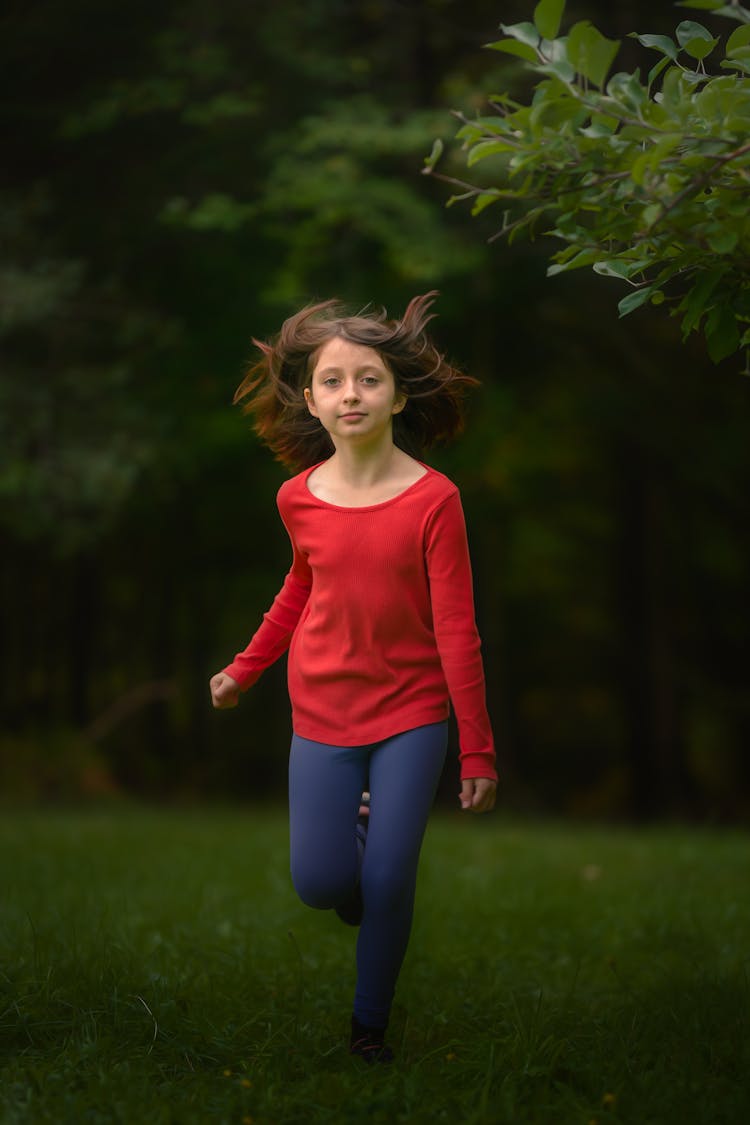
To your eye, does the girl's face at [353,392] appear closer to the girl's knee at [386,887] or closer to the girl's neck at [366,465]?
the girl's neck at [366,465]

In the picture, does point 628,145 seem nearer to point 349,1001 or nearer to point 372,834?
point 372,834

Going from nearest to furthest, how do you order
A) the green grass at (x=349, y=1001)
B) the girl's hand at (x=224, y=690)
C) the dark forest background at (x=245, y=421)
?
1. the green grass at (x=349, y=1001)
2. the girl's hand at (x=224, y=690)
3. the dark forest background at (x=245, y=421)

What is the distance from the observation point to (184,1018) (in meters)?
3.46

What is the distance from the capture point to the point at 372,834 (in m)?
3.25

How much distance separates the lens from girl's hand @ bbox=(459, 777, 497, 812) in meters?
3.12

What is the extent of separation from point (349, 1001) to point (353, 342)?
214 cm

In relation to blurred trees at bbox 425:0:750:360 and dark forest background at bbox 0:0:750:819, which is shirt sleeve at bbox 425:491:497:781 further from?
dark forest background at bbox 0:0:750:819

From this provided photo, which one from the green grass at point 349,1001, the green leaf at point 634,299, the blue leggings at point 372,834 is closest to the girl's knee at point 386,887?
the blue leggings at point 372,834

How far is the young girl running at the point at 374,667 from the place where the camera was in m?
3.21

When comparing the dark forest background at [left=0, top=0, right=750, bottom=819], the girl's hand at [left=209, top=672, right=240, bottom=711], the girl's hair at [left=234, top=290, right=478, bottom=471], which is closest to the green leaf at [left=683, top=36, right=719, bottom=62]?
the girl's hair at [left=234, top=290, right=478, bottom=471]

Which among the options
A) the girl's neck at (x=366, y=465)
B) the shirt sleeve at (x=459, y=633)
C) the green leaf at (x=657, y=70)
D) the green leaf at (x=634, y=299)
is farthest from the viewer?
the girl's neck at (x=366, y=465)

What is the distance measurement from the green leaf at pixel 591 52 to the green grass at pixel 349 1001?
7.86 feet

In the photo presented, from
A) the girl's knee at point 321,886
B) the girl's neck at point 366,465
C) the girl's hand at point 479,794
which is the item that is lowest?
the girl's knee at point 321,886

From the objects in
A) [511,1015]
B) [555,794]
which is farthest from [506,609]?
[511,1015]
